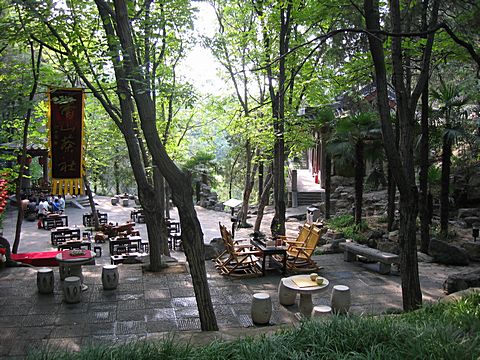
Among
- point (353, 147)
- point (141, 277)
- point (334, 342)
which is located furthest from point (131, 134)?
point (353, 147)

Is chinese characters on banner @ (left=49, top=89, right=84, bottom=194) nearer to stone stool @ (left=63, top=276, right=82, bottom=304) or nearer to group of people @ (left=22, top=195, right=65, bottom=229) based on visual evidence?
stone stool @ (left=63, top=276, right=82, bottom=304)

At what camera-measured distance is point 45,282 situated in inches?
344

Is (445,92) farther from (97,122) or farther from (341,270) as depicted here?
(97,122)

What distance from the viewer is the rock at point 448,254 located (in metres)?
11.2

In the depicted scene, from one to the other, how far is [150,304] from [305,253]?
4.03 metres

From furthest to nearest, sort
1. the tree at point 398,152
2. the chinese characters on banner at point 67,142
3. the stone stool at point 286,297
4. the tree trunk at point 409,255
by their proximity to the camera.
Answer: the chinese characters on banner at point 67,142, the stone stool at point 286,297, the tree trunk at point 409,255, the tree at point 398,152

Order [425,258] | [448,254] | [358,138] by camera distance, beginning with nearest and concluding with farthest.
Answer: [448,254], [425,258], [358,138]

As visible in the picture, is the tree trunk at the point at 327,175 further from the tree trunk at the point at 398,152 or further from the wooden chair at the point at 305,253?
the tree trunk at the point at 398,152

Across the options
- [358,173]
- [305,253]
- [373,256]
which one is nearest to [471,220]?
[358,173]

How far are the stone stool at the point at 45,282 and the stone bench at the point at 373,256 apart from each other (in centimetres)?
672

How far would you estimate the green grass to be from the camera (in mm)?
3900

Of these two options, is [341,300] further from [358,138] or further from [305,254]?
[358,138]

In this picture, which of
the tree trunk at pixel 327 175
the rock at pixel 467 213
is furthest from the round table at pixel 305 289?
the rock at pixel 467 213

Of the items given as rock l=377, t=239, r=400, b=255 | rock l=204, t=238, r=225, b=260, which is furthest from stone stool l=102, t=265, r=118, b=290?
rock l=377, t=239, r=400, b=255
